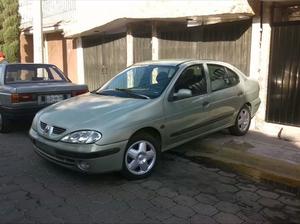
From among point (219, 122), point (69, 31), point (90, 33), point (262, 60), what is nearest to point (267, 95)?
point (262, 60)

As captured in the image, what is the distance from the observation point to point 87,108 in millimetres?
4930

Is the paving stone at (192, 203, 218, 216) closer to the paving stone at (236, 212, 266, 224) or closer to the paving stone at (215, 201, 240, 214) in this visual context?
the paving stone at (215, 201, 240, 214)

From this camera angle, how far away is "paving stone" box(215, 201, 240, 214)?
3.96 meters

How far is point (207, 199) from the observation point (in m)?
4.25

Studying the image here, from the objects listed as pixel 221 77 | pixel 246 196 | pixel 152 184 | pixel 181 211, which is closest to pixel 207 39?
pixel 221 77

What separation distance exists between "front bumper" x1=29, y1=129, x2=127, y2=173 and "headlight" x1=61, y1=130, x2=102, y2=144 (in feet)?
0.17

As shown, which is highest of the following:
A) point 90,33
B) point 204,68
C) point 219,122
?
point 90,33

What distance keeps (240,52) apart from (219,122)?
250cm

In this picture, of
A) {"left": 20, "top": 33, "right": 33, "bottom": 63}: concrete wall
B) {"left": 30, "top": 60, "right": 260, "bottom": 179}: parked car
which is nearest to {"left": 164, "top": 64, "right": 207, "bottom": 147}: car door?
{"left": 30, "top": 60, "right": 260, "bottom": 179}: parked car

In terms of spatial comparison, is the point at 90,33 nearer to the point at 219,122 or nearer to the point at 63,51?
the point at 63,51

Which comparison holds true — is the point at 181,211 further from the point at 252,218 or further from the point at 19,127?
the point at 19,127

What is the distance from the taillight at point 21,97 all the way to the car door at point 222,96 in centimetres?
340

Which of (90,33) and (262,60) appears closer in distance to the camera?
(262,60)

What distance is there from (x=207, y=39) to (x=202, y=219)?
5709mm
